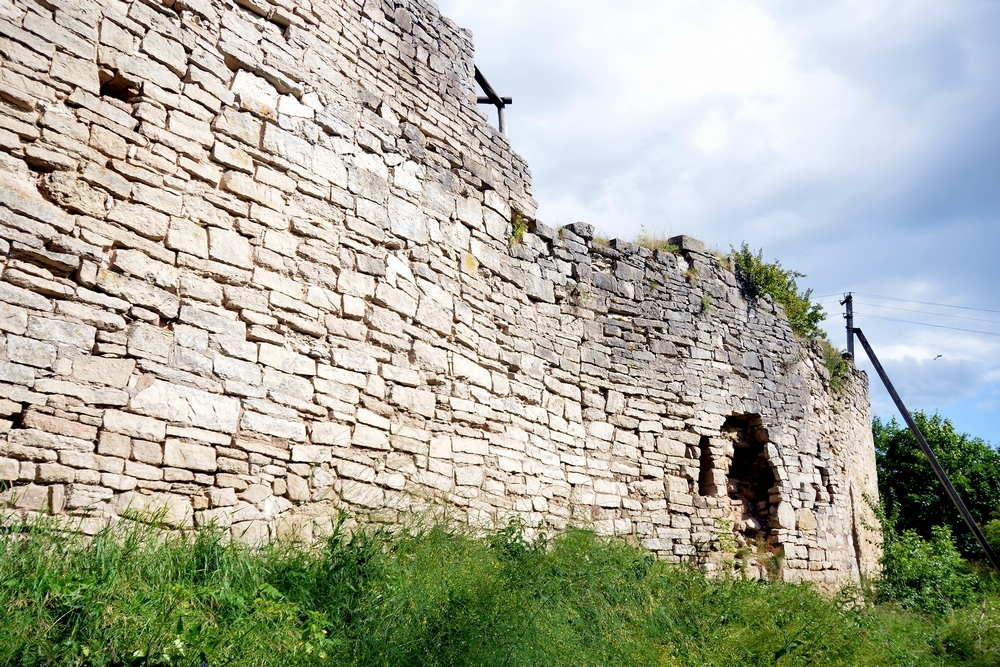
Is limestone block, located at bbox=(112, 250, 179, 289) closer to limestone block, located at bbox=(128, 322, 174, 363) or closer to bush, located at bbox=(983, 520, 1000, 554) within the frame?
limestone block, located at bbox=(128, 322, 174, 363)

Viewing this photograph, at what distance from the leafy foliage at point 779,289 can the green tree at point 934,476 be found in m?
8.21

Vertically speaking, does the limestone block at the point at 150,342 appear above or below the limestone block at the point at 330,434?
above

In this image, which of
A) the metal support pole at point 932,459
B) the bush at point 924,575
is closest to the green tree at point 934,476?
the metal support pole at point 932,459

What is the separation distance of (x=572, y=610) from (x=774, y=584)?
4006 mm

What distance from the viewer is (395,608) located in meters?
4.46

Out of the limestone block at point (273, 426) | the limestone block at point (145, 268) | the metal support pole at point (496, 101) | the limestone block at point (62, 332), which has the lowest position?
the limestone block at point (273, 426)

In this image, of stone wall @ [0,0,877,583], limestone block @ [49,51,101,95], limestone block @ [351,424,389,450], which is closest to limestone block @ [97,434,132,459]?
stone wall @ [0,0,877,583]

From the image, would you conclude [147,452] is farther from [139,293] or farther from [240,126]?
[240,126]

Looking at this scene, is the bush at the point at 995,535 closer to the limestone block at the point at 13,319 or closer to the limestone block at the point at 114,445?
the limestone block at the point at 114,445

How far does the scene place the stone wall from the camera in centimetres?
432

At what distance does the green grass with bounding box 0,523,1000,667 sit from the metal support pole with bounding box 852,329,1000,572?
588 centimetres

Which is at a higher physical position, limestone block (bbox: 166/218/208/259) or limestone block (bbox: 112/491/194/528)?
limestone block (bbox: 166/218/208/259)

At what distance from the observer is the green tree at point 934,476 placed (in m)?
18.0

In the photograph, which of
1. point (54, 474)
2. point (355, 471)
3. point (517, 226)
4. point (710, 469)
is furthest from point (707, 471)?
point (54, 474)
